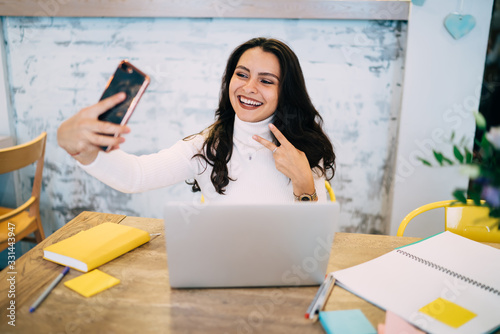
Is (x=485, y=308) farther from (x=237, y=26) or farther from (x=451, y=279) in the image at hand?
(x=237, y=26)

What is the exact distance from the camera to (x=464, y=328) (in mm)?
799

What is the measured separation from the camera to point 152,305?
0.89 metres

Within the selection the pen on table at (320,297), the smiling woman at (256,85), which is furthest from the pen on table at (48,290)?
the smiling woman at (256,85)

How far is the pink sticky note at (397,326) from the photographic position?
80 centimetres

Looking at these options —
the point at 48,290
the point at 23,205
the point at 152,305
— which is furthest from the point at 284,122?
the point at 23,205

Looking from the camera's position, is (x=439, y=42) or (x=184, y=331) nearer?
(x=184, y=331)

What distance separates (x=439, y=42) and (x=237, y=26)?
46.9 inches

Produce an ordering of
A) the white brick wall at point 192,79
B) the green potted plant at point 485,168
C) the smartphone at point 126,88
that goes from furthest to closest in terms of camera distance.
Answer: the white brick wall at point 192,79
the smartphone at point 126,88
the green potted plant at point 485,168

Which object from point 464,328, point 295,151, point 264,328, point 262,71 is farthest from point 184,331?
point 262,71

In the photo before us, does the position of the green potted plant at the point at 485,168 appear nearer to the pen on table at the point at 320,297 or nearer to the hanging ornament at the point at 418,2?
the pen on table at the point at 320,297

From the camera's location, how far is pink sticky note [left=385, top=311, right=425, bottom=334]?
0.80 m

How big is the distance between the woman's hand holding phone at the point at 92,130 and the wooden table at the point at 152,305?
1.19 feet

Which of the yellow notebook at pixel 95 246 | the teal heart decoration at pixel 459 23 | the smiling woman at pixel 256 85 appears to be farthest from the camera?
the teal heart decoration at pixel 459 23

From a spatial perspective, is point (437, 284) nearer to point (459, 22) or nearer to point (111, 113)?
point (111, 113)
